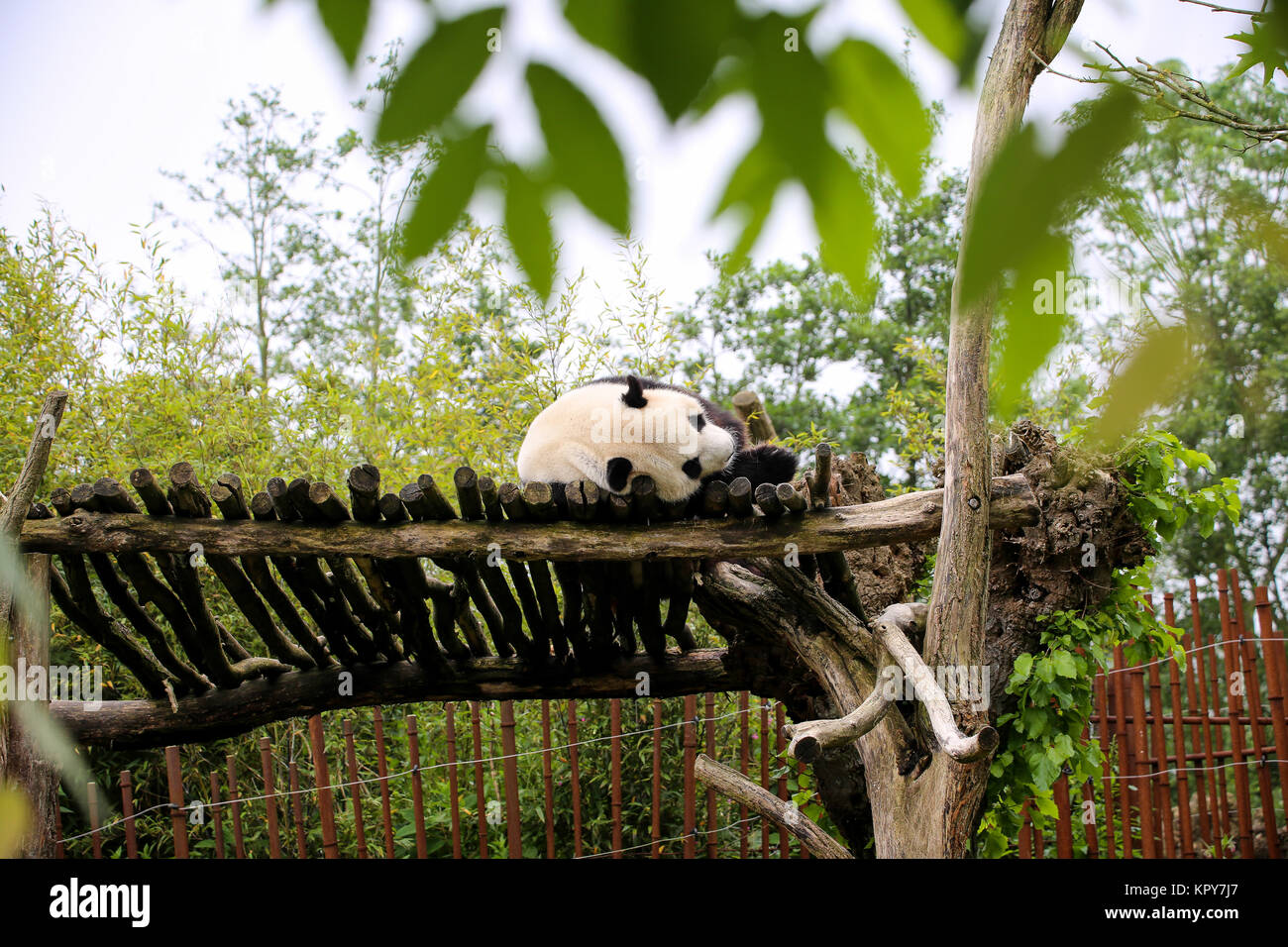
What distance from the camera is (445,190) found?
1.81 feet

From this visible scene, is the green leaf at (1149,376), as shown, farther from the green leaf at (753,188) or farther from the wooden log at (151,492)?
the wooden log at (151,492)

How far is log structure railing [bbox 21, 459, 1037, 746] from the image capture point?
2.99m

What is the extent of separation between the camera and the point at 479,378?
4879mm

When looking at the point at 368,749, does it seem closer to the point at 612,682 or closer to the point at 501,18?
the point at 612,682

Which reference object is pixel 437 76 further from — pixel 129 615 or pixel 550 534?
pixel 129 615

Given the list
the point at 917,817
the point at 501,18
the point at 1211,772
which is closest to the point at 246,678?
the point at 917,817

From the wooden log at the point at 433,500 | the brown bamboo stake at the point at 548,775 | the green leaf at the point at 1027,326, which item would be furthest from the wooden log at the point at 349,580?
the green leaf at the point at 1027,326

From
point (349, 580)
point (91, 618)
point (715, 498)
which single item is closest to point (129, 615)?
point (91, 618)

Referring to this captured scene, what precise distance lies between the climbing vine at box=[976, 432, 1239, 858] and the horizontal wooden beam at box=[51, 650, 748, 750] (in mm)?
1128

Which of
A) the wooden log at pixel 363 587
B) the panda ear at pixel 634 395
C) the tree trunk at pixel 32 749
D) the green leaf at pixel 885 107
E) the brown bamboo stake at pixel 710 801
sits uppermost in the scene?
the panda ear at pixel 634 395

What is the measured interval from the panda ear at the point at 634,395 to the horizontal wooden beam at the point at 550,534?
463 mm

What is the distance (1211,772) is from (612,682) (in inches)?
116

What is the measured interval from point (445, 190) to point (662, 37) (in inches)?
6.5

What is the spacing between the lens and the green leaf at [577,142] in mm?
550
